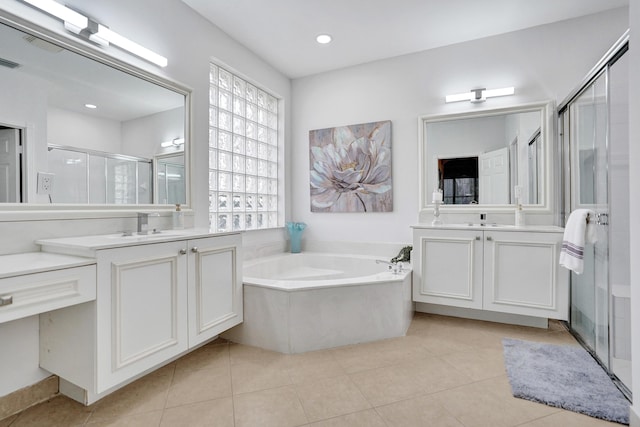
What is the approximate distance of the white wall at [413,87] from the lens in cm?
258

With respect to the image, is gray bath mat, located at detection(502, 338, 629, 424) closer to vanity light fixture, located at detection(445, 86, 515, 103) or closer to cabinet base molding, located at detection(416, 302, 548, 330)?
cabinet base molding, located at detection(416, 302, 548, 330)

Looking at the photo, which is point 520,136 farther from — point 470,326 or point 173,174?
point 173,174

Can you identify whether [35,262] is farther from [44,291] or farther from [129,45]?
[129,45]

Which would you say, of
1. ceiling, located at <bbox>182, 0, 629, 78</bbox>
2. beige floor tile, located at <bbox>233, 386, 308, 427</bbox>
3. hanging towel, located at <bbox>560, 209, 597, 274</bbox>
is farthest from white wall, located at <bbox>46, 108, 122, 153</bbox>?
hanging towel, located at <bbox>560, 209, 597, 274</bbox>

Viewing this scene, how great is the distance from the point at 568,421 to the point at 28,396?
2.53 meters

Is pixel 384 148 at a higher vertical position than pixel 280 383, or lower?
higher

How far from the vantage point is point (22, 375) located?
1501 mm

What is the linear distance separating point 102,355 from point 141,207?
0.97 meters

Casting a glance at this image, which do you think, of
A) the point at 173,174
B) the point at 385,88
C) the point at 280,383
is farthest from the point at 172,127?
the point at 385,88

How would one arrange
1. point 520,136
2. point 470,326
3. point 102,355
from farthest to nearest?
1. point 520,136
2. point 470,326
3. point 102,355

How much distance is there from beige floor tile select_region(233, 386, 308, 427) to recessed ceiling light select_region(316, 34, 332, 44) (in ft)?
9.03

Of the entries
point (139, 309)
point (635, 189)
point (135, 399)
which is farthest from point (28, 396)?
point (635, 189)

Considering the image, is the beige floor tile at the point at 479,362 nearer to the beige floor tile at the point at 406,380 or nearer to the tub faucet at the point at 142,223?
the beige floor tile at the point at 406,380

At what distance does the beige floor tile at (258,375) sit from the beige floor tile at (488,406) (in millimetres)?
836
